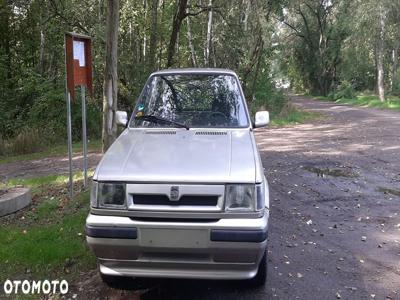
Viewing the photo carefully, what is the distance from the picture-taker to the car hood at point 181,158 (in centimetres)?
359

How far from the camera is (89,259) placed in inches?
192

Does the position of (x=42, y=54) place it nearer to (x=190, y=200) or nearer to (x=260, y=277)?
(x=260, y=277)

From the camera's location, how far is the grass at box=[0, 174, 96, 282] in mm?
4723

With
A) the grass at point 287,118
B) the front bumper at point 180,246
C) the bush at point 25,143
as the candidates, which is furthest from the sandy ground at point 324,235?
the grass at point 287,118

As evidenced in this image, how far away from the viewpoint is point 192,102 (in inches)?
210

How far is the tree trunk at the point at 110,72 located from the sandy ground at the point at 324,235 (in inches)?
116

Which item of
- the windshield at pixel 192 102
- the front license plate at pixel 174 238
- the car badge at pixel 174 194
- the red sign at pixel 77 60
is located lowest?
the front license plate at pixel 174 238

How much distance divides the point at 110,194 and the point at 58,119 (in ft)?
42.6

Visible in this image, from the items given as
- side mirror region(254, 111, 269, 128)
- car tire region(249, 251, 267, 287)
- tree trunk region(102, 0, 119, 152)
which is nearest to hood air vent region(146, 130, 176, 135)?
side mirror region(254, 111, 269, 128)

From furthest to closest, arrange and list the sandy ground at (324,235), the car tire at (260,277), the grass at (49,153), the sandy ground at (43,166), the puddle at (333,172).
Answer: the grass at (49,153), the sandy ground at (43,166), the puddle at (333,172), the sandy ground at (324,235), the car tire at (260,277)

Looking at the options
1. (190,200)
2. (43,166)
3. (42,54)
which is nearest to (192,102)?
(190,200)

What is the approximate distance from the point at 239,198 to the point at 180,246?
57cm

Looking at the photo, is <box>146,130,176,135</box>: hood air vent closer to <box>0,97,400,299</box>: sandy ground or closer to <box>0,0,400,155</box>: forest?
<box>0,97,400,299</box>: sandy ground

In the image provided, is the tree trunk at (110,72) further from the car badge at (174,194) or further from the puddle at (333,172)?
the car badge at (174,194)
